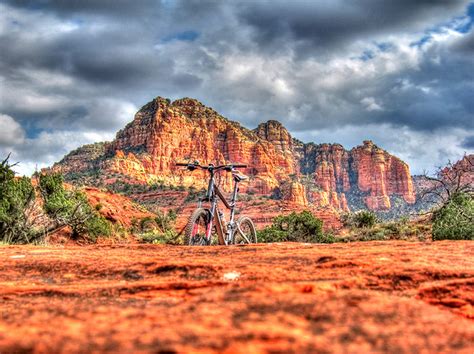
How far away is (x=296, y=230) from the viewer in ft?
85.1

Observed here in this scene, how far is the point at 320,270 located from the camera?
3.84 m

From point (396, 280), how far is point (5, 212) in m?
13.6

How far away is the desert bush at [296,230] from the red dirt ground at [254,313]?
20.7 m

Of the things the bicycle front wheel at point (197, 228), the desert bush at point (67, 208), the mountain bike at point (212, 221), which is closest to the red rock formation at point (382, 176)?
the desert bush at point (67, 208)

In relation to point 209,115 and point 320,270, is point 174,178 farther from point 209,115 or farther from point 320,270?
point 320,270

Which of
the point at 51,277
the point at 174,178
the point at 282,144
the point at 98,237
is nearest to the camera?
the point at 51,277

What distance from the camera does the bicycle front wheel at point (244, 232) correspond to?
9.91 m

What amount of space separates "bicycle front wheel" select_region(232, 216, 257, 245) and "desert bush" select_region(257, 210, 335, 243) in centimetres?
1350

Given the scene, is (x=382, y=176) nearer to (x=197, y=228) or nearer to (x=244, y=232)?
(x=244, y=232)

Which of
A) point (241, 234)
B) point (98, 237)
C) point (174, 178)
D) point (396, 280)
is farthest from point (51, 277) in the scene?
point (174, 178)

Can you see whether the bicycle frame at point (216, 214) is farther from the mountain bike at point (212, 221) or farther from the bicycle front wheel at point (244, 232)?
the bicycle front wheel at point (244, 232)

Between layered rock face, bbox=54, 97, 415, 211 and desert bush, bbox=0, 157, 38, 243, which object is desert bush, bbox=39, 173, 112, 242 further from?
layered rock face, bbox=54, 97, 415, 211

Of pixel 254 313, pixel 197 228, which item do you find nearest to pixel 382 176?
pixel 197 228

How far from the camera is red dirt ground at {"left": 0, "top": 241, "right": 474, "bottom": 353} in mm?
1495
